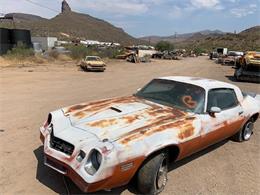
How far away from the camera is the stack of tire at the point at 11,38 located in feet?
111

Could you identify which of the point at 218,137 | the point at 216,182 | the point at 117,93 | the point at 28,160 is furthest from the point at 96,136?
→ the point at 117,93

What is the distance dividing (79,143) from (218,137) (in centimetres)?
272

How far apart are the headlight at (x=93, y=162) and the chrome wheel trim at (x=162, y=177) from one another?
3.14ft

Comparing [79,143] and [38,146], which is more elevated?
[79,143]

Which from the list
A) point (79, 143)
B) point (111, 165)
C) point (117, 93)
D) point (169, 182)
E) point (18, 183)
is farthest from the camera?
point (117, 93)

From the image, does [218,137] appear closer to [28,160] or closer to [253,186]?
[253,186]

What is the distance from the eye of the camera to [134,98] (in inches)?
229

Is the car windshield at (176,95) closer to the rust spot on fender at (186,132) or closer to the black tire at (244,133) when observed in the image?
the rust spot on fender at (186,132)

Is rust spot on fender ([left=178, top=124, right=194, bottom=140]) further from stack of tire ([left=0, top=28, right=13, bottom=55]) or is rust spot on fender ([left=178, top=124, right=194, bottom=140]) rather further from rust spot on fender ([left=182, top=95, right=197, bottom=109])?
stack of tire ([left=0, top=28, right=13, bottom=55])

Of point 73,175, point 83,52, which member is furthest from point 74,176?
point 83,52

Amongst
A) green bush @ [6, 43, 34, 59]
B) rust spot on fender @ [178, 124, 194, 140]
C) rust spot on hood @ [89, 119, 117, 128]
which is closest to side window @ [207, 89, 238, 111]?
rust spot on fender @ [178, 124, 194, 140]

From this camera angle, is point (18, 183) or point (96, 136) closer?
point (96, 136)

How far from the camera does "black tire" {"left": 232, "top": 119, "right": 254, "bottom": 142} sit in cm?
661

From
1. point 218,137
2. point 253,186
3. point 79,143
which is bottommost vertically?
point 253,186
